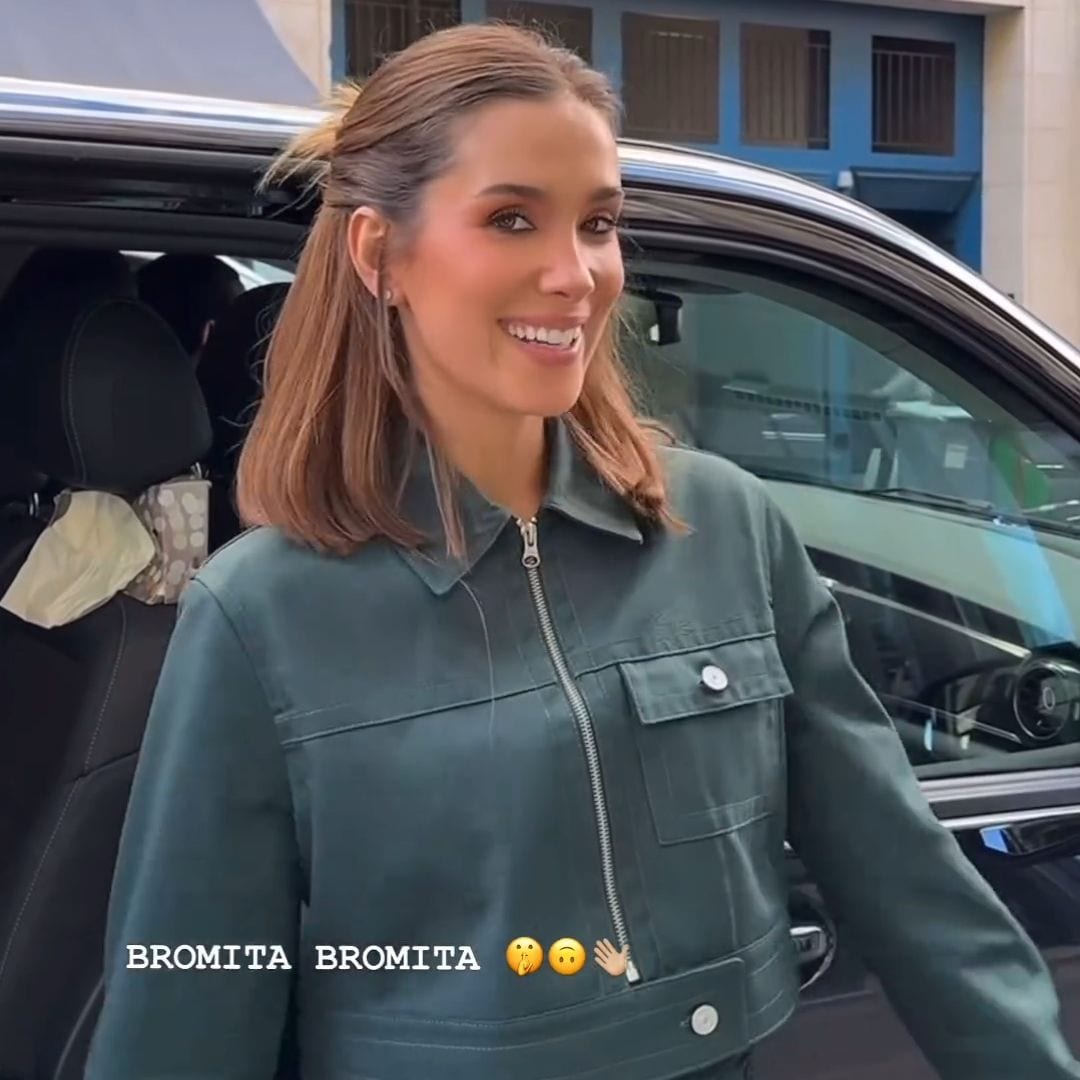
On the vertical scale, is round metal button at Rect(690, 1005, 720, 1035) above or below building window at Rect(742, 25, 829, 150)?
below

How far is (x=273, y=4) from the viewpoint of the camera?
781 cm

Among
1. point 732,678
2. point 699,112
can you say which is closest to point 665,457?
point 732,678

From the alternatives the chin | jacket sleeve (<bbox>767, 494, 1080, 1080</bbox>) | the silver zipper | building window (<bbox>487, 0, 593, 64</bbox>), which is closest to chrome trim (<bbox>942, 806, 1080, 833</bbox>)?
jacket sleeve (<bbox>767, 494, 1080, 1080</bbox>)

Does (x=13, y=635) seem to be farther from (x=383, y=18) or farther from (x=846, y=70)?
(x=846, y=70)

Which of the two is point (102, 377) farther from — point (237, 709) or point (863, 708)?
point (863, 708)

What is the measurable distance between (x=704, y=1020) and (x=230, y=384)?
117 centimetres

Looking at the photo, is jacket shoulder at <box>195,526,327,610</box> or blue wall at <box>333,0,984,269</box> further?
blue wall at <box>333,0,984,269</box>

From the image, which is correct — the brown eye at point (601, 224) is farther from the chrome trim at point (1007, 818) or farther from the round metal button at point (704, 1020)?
the chrome trim at point (1007, 818)

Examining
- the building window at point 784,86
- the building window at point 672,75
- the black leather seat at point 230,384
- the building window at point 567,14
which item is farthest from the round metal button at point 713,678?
the building window at point 784,86

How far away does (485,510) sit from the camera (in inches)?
47.0

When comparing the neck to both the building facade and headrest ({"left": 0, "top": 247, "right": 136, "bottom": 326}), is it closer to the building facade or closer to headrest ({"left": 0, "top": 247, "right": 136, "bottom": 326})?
headrest ({"left": 0, "top": 247, "right": 136, "bottom": 326})

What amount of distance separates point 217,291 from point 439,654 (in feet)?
3.77

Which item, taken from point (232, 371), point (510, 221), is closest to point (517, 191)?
point (510, 221)

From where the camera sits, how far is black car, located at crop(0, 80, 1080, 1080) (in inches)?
57.3
